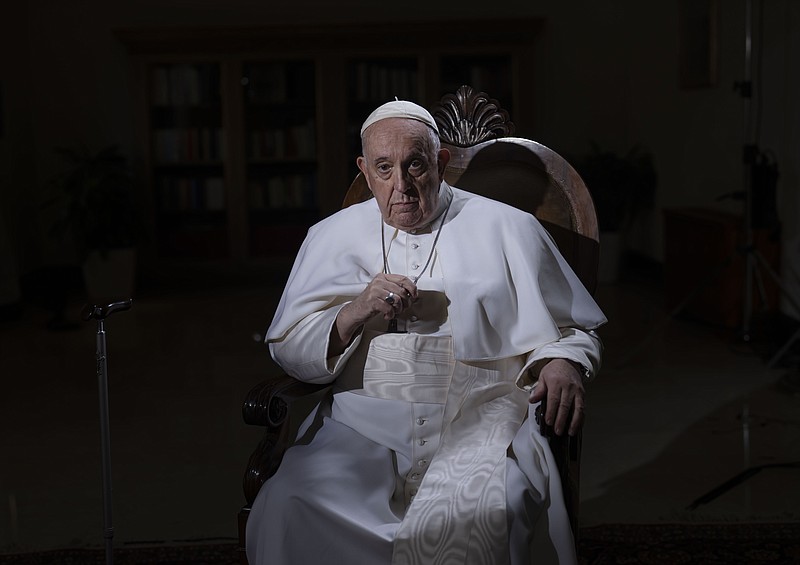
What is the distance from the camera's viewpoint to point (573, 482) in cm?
200

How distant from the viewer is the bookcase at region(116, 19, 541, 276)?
785cm

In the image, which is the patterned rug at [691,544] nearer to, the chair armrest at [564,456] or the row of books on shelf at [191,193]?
the chair armrest at [564,456]

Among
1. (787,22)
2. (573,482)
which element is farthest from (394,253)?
(787,22)

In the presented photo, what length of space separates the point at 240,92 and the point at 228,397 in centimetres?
392

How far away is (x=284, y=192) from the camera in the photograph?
26.7ft

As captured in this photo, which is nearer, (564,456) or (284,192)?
(564,456)

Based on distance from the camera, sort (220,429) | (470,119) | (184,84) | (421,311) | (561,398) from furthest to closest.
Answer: (184,84) → (220,429) → (470,119) → (421,311) → (561,398)

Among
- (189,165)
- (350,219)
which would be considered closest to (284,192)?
(189,165)

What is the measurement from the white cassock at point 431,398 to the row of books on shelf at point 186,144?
234 inches

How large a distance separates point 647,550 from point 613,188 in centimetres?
516

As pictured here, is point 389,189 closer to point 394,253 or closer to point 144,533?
point 394,253

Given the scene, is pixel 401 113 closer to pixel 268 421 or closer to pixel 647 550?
pixel 268 421

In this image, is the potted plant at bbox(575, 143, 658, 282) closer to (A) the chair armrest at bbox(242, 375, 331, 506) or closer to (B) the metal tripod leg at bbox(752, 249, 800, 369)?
(B) the metal tripod leg at bbox(752, 249, 800, 369)

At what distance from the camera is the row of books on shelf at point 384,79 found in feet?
26.2
